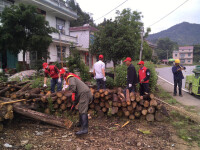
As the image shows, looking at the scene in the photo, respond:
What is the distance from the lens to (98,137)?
389 centimetres

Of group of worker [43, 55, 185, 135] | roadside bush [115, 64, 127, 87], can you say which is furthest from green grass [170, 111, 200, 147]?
roadside bush [115, 64, 127, 87]

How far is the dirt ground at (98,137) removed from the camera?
346 centimetres

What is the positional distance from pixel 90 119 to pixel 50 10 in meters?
14.2

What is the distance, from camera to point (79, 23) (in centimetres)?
3453

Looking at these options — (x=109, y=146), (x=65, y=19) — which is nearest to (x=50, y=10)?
(x=65, y=19)

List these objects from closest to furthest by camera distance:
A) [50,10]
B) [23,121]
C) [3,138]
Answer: [3,138] → [23,121] → [50,10]

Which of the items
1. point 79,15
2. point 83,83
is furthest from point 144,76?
point 79,15

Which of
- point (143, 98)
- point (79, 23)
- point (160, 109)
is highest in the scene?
point (79, 23)

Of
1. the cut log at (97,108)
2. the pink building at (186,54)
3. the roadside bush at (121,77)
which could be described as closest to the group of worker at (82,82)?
the cut log at (97,108)

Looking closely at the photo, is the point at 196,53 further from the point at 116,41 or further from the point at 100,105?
the point at 100,105

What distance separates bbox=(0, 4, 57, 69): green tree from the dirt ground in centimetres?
660

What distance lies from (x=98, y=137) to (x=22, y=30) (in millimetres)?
8763

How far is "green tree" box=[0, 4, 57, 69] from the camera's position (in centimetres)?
960

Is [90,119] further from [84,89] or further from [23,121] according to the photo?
[23,121]
